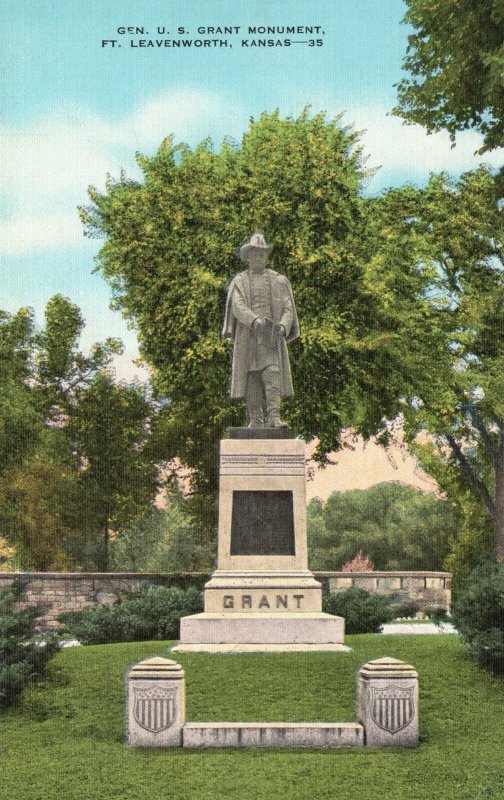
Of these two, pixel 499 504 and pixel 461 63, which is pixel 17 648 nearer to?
pixel 461 63

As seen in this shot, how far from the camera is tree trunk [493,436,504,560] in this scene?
32.3 meters

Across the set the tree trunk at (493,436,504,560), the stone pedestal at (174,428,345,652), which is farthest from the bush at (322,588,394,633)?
the tree trunk at (493,436,504,560)

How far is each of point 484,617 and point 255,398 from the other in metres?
5.12

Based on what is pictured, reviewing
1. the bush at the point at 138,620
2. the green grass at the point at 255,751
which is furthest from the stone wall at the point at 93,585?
the green grass at the point at 255,751

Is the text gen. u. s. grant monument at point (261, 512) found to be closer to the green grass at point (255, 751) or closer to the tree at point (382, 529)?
the green grass at point (255, 751)

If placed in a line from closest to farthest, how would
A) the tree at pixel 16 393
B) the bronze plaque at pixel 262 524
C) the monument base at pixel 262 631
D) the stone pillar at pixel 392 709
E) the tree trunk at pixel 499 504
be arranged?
1. the stone pillar at pixel 392 709
2. the monument base at pixel 262 631
3. the bronze plaque at pixel 262 524
4. the tree trunk at pixel 499 504
5. the tree at pixel 16 393

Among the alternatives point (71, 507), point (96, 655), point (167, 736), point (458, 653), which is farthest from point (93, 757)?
point (71, 507)

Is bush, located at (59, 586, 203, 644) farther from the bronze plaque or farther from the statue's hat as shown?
the statue's hat

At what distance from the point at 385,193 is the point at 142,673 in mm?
24306

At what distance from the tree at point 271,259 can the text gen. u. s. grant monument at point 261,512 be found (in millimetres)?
9979

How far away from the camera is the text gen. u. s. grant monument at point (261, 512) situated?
49.6 ft

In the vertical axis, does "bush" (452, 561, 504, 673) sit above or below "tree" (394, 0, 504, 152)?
below

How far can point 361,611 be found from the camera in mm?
20938

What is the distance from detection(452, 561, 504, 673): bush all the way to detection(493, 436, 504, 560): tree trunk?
17397 mm
